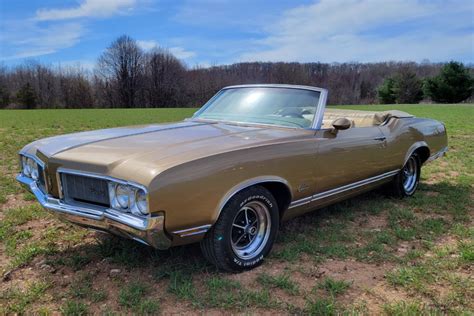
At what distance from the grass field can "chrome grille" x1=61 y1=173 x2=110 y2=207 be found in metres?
0.65

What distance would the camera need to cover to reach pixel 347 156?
152 inches

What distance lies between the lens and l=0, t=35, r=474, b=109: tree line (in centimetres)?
6000

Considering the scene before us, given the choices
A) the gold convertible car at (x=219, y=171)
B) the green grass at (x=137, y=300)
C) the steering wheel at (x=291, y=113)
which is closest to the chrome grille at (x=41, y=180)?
the gold convertible car at (x=219, y=171)

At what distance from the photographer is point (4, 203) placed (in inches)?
188

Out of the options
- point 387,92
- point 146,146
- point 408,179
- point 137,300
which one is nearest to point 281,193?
point 146,146

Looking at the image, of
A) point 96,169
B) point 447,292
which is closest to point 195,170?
point 96,169

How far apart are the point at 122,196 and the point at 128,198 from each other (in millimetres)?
57

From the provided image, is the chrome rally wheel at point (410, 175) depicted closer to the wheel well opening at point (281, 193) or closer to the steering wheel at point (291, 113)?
the steering wheel at point (291, 113)

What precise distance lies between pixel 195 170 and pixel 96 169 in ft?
2.23

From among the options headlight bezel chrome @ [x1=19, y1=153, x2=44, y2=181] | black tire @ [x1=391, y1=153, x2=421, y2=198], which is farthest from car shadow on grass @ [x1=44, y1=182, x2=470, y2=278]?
headlight bezel chrome @ [x1=19, y1=153, x2=44, y2=181]

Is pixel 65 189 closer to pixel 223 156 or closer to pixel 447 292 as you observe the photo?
pixel 223 156

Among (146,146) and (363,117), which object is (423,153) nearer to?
(363,117)

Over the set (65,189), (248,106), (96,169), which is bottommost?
(65,189)

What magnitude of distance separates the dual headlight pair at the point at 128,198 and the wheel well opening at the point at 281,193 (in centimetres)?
112
